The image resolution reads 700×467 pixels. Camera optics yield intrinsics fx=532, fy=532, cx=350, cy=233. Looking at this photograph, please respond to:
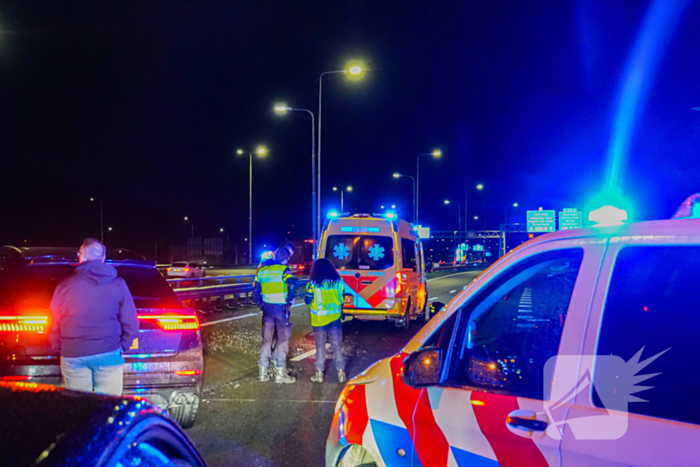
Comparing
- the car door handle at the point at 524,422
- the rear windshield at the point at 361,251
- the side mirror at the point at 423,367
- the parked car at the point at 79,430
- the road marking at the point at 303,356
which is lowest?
the road marking at the point at 303,356

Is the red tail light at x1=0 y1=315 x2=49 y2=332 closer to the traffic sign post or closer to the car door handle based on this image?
the car door handle

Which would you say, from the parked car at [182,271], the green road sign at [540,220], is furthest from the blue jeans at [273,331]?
the parked car at [182,271]

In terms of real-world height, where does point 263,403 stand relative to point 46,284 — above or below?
below

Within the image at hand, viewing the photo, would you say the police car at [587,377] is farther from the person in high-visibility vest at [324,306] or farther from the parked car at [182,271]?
the parked car at [182,271]

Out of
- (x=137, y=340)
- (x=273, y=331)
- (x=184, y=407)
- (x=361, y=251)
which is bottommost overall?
(x=184, y=407)

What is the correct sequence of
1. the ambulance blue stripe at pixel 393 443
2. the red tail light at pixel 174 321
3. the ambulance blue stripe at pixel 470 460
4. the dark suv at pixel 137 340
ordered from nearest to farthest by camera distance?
the ambulance blue stripe at pixel 470 460, the ambulance blue stripe at pixel 393 443, the dark suv at pixel 137 340, the red tail light at pixel 174 321

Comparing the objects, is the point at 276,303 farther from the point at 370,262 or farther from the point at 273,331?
the point at 370,262

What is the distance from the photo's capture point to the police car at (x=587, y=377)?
1707mm

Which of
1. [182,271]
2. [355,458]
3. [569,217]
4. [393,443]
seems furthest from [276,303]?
[182,271]

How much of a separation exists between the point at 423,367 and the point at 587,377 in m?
0.80

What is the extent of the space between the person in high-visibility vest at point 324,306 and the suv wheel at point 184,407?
7.93 feet

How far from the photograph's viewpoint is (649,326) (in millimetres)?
1878

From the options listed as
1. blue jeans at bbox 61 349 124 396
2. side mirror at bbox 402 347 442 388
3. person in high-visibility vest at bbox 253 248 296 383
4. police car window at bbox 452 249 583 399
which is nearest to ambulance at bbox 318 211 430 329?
person in high-visibility vest at bbox 253 248 296 383

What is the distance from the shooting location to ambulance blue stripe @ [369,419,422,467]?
2.42 m
